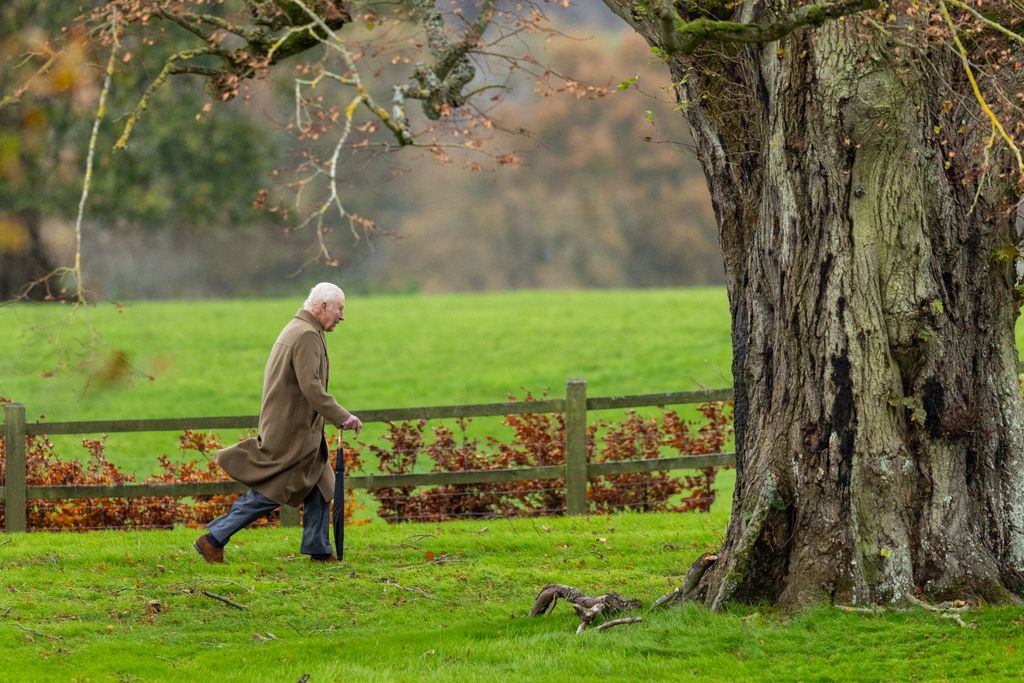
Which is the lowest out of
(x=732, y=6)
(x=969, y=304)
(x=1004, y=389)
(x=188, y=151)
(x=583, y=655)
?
(x=583, y=655)

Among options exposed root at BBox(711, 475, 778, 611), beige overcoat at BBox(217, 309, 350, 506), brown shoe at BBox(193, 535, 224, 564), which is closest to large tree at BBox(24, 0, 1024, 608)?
exposed root at BBox(711, 475, 778, 611)

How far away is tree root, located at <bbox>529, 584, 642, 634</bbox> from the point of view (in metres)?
7.74

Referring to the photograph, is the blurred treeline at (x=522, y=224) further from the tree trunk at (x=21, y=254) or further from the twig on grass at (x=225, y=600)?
the twig on grass at (x=225, y=600)

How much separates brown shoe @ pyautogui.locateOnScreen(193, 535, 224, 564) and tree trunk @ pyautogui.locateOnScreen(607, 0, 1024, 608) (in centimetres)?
386

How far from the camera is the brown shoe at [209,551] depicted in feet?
32.3

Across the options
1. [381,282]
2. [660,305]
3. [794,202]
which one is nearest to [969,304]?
[794,202]

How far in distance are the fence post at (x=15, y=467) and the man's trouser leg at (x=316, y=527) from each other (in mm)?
2994

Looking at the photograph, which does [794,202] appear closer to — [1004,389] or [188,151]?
[1004,389]

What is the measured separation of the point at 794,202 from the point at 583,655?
9.28ft

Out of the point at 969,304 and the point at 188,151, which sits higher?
the point at 188,151

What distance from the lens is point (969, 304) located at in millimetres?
7742

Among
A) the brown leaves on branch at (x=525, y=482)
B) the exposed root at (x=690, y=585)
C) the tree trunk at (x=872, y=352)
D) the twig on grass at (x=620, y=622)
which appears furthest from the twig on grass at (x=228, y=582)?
the tree trunk at (x=872, y=352)

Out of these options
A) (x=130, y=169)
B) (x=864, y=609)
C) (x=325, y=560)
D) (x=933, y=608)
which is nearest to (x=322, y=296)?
(x=325, y=560)

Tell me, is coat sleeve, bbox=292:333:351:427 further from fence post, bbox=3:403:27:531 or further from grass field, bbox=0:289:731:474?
grass field, bbox=0:289:731:474
